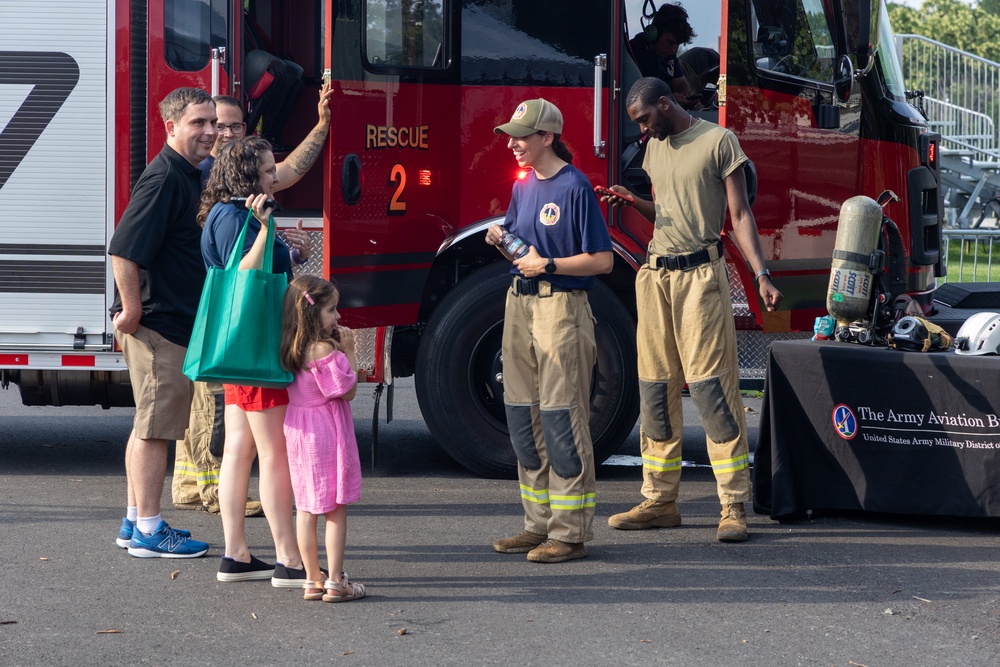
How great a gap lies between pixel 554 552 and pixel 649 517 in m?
0.75

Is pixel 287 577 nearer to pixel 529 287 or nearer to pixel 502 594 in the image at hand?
pixel 502 594

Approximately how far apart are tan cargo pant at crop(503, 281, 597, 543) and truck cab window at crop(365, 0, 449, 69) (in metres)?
1.85

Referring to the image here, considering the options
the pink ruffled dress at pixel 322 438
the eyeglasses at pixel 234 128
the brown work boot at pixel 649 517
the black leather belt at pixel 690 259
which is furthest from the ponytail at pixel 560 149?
the eyeglasses at pixel 234 128

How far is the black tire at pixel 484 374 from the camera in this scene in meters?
6.63

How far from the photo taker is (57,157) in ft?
21.0

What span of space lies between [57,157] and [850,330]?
393cm

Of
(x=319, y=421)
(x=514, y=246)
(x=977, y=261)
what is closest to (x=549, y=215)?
(x=514, y=246)

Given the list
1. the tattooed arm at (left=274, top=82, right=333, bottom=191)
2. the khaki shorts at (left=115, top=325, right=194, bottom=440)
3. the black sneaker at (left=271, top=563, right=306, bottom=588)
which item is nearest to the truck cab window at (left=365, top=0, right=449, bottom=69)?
the tattooed arm at (left=274, top=82, right=333, bottom=191)

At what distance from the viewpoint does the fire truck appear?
20.9ft

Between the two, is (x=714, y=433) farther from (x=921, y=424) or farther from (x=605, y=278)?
(x=605, y=278)

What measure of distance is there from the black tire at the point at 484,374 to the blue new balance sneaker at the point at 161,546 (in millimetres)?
1744

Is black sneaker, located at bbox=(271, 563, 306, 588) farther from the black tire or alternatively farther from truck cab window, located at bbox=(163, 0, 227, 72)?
truck cab window, located at bbox=(163, 0, 227, 72)

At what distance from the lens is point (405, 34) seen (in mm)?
6574

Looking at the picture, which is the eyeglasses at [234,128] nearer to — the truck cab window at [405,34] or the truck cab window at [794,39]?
the truck cab window at [405,34]
